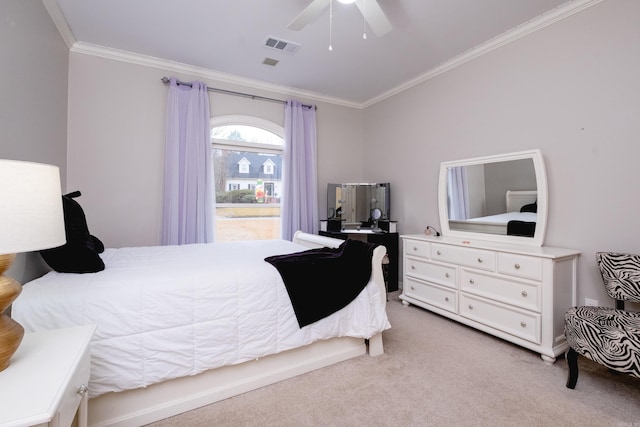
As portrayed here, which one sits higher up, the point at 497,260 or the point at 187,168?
the point at 187,168

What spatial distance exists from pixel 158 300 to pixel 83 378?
506mm

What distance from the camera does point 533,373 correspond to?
6.72 ft

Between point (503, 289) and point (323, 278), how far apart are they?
159 cm

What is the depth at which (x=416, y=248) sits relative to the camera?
3270 mm

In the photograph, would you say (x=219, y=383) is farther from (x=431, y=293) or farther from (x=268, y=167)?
(x=268, y=167)

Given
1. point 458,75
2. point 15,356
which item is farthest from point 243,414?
point 458,75

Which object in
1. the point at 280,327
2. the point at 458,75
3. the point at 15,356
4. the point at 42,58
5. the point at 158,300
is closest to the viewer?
the point at 15,356

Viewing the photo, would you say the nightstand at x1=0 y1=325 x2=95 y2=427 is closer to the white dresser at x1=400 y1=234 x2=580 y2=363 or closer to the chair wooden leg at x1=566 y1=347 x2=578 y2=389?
the chair wooden leg at x1=566 y1=347 x2=578 y2=389

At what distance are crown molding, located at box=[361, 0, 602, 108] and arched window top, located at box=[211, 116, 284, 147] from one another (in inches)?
71.8

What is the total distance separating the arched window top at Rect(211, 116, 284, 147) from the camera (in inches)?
148

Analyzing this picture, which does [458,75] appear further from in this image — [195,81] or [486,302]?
[195,81]

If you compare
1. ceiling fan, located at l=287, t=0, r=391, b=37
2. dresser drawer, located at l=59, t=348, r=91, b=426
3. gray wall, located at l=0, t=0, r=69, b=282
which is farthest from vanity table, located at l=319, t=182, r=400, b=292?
dresser drawer, located at l=59, t=348, r=91, b=426

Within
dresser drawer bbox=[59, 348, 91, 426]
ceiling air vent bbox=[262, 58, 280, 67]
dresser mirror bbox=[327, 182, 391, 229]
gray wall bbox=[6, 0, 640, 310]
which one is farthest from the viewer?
dresser mirror bbox=[327, 182, 391, 229]

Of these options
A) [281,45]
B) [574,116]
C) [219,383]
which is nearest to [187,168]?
[281,45]
